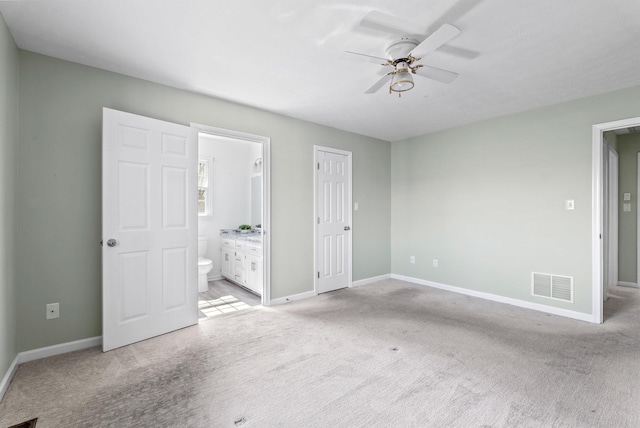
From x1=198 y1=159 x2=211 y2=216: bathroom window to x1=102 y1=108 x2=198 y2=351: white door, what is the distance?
8.17 feet

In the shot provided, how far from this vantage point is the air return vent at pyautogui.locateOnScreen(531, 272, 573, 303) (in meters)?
3.46

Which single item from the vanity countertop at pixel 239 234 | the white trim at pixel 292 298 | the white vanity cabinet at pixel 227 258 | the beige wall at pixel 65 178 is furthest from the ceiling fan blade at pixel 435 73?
the white vanity cabinet at pixel 227 258

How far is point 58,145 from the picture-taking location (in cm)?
250

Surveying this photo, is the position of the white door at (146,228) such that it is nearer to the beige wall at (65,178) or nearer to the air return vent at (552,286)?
the beige wall at (65,178)

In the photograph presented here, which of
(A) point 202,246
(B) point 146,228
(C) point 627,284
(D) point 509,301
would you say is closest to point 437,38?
(B) point 146,228

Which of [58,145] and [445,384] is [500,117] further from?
[58,145]

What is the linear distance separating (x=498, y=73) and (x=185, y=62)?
2791 mm

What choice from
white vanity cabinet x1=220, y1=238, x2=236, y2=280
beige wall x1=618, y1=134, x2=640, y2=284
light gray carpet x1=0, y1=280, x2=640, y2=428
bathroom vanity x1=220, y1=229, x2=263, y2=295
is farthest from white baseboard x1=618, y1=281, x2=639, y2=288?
white vanity cabinet x1=220, y1=238, x2=236, y2=280

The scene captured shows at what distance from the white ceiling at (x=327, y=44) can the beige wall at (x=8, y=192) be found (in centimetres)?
24

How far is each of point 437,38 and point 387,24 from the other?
0.39 metres

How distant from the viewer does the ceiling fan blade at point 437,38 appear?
174 cm

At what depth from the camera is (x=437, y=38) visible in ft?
6.06

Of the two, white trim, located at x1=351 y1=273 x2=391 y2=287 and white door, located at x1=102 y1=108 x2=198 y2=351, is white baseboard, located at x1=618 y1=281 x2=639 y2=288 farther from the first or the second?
white door, located at x1=102 y1=108 x2=198 y2=351

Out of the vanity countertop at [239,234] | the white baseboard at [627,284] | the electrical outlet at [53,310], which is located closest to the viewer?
the electrical outlet at [53,310]
